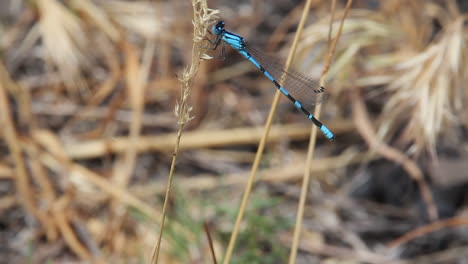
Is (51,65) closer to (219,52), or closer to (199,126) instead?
(199,126)

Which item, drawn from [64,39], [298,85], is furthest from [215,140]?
[298,85]

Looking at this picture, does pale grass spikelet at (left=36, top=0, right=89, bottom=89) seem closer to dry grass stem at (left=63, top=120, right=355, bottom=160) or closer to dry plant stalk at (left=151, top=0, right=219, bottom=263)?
dry grass stem at (left=63, top=120, right=355, bottom=160)

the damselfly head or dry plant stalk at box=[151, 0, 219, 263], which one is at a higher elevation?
the damselfly head

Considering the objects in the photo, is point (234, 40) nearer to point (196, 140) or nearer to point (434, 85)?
point (434, 85)

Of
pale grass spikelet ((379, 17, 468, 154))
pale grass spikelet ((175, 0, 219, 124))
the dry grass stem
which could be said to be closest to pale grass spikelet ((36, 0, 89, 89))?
the dry grass stem

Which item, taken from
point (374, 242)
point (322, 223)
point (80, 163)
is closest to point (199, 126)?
point (80, 163)
